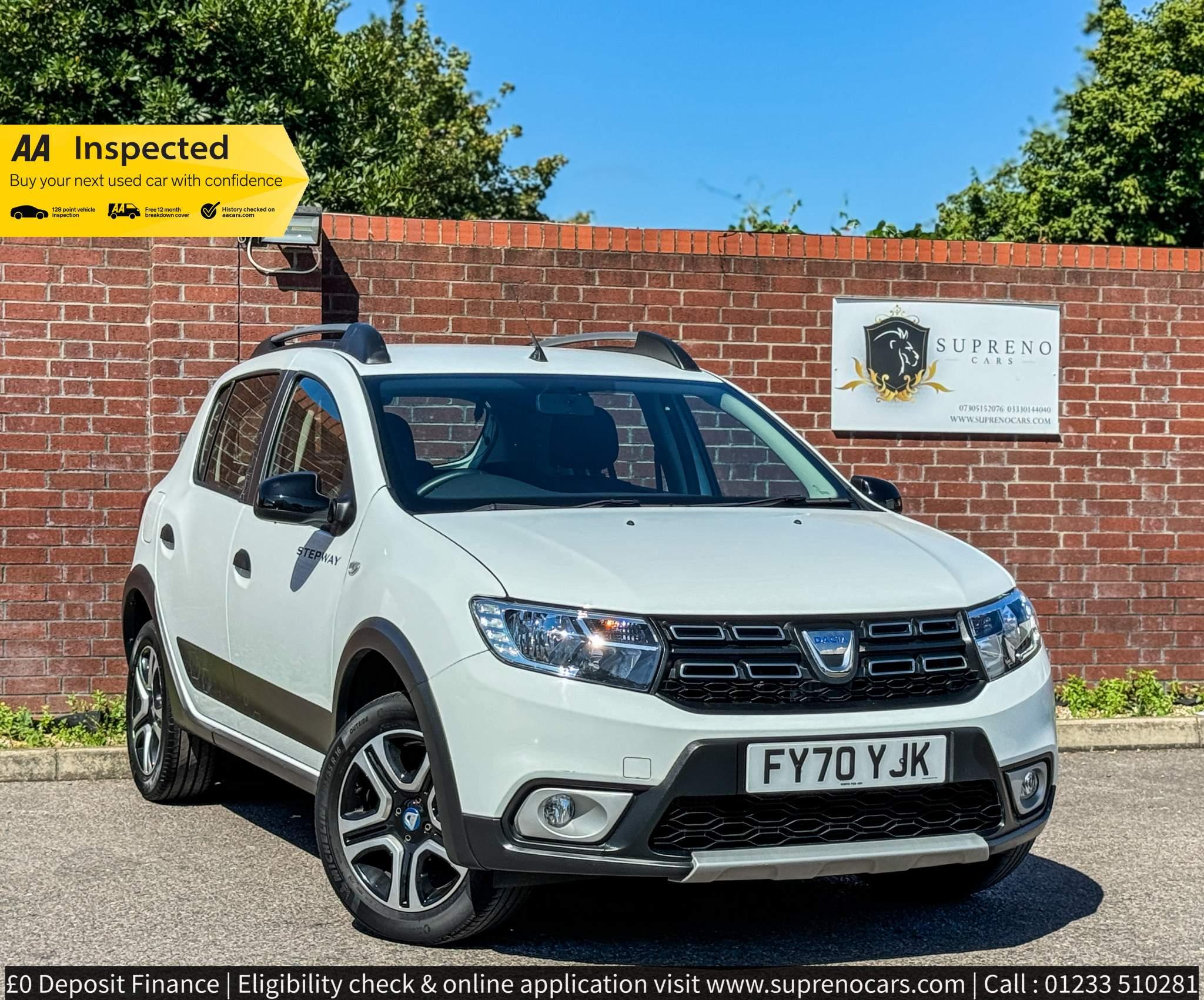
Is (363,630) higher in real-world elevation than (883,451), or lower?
lower

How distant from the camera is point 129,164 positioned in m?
9.68

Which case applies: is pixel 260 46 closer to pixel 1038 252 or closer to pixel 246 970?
pixel 1038 252

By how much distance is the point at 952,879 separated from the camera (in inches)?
212

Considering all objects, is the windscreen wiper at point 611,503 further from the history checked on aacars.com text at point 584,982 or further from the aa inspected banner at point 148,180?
the aa inspected banner at point 148,180

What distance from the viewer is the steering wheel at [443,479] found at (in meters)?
5.24

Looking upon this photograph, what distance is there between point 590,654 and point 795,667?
0.55m

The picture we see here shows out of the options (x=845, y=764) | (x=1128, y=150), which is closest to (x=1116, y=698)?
(x=845, y=764)

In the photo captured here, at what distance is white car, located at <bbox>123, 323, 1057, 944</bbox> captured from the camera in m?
4.35

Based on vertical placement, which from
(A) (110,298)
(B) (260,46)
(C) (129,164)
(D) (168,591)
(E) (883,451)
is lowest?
(D) (168,591)

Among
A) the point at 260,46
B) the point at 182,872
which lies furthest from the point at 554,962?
the point at 260,46

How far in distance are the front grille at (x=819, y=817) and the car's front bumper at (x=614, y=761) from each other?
0.11 feet

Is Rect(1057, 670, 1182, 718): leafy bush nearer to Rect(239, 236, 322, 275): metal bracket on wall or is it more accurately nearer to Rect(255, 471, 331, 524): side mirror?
Rect(239, 236, 322, 275): metal bracket on wall

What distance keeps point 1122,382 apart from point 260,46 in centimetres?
1041

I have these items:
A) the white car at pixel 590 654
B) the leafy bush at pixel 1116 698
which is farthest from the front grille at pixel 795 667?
the leafy bush at pixel 1116 698
